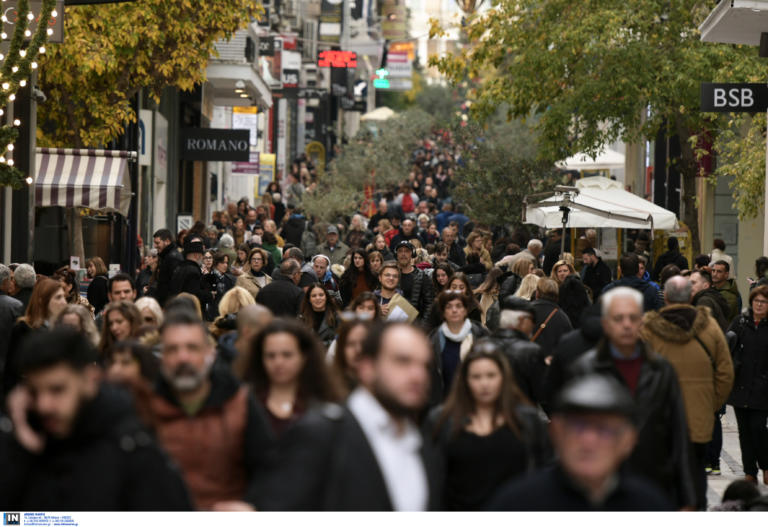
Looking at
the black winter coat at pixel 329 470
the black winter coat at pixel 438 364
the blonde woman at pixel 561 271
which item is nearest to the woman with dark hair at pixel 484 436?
the black winter coat at pixel 329 470

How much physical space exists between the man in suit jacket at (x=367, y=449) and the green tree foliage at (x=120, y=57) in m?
17.1

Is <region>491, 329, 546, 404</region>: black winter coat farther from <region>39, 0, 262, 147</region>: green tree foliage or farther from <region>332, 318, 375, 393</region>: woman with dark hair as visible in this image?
<region>39, 0, 262, 147</region>: green tree foliage

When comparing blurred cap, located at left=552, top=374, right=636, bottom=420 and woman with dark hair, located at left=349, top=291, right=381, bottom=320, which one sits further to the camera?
woman with dark hair, located at left=349, top=291, right=381, bottom=320

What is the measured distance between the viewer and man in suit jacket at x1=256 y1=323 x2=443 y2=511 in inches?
179

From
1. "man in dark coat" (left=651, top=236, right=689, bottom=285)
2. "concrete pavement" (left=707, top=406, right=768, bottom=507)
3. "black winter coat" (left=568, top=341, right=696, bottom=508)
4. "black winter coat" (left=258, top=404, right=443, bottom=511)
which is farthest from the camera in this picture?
"man in dark coat" (left=651, top=236, right=689, bottom=285)

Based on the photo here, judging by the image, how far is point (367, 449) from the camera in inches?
179

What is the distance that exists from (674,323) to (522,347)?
0.95 m

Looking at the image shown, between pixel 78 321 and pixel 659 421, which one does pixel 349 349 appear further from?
pixel 78 321

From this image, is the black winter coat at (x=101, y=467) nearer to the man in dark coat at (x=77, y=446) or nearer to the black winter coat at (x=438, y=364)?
the man in dark coat at (x=77, y=446)

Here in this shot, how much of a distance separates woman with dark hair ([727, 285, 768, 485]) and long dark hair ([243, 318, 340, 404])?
6727 millimetres

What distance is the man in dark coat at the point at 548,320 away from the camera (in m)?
11.2

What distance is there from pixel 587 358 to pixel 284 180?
5201 centimetres

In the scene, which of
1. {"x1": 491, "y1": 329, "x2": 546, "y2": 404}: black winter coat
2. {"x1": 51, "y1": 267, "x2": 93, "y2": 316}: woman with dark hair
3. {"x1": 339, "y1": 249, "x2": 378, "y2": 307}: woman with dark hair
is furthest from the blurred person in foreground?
{"x1": 339, "y1": 249, "x2": 378, "y2": 307}: woman with dark hair

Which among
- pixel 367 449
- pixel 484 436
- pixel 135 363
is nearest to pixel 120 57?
pixel 135 363
